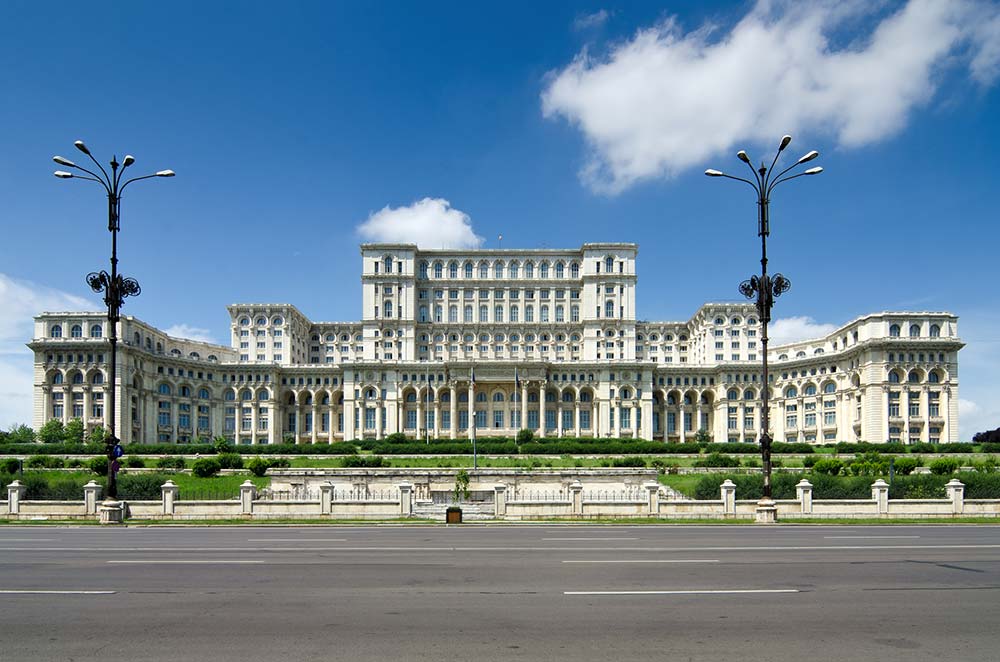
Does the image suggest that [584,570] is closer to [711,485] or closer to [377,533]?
[377,533]

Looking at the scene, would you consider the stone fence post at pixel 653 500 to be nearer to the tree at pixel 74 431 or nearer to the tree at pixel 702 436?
the tree at pixel 74 431

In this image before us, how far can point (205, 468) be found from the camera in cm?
5938

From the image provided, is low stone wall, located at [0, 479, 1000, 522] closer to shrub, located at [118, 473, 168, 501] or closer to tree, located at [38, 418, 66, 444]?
shrub, located at [118, 473, 168, 501]

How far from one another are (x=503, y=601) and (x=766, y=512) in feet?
68.6

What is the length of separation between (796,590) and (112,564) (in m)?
15.5

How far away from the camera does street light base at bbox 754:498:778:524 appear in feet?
97.3

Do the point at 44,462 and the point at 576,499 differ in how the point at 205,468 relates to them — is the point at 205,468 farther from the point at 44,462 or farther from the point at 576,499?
the point at 576,499

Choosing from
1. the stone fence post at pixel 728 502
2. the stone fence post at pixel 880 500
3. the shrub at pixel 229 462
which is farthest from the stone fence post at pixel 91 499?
the stone fence post at pixel 880 500

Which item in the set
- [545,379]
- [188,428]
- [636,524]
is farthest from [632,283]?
[636,524]

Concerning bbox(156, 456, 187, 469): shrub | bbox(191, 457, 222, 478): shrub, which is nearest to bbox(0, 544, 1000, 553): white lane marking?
bbox(191, 457, 222, 478): shrub

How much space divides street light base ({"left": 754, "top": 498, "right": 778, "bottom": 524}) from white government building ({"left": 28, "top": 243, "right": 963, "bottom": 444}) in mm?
76541

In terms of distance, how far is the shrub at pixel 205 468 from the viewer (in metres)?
59.3

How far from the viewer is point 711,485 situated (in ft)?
136

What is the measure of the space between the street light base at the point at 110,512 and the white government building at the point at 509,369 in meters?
75.4
